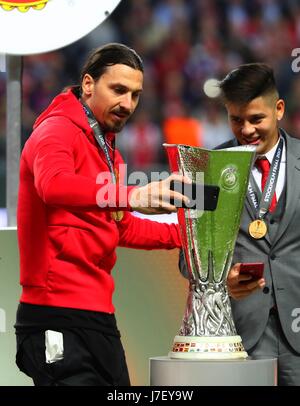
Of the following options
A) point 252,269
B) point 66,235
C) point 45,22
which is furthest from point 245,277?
point 45,22

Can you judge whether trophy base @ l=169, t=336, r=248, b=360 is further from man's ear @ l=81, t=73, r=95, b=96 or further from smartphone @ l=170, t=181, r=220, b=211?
man's ear @ l=81, t=73, r=95, b=96

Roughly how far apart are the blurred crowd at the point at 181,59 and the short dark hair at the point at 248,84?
3.77m

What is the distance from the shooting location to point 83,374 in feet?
7.39

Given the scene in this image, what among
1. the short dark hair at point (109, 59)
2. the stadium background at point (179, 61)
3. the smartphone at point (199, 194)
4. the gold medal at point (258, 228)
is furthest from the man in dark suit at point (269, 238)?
the stadium background at point (179, 61)

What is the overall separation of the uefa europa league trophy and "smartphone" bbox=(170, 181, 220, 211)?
4 cm

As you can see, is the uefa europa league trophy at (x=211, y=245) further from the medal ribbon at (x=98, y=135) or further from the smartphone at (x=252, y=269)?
the medal ribbon at (x=98, y=135)

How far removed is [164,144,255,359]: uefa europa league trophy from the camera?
2.13 metres

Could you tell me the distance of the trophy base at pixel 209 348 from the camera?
214cm

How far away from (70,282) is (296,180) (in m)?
0.68

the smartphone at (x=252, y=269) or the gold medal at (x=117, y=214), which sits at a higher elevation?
the gold medal at (x=117, y=214)

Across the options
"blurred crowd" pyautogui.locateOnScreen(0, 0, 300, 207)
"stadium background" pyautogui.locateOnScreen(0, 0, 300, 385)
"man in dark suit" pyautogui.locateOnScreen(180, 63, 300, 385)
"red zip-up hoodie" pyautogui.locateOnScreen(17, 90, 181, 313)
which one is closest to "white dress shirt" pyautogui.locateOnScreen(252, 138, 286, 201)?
"man in dark suit" pyautogui.locateOnScreen(180, 63, 300, 385)

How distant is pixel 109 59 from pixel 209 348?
718 mm

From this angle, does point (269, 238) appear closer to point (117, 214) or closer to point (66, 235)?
point (117, 214)
